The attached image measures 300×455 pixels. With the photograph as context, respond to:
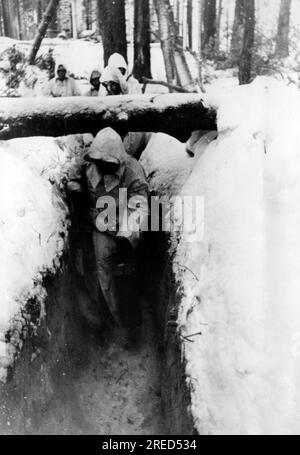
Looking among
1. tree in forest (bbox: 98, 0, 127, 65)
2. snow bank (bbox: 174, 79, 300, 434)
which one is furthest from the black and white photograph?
tree in forest (bbox: 98, 0, 127, 65)

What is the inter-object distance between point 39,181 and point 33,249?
1.19m

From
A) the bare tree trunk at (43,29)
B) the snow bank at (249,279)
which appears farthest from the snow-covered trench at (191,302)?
the bare tree trunk at (43,29)

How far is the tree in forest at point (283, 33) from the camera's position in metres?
12.8

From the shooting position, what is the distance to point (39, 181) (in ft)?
17.6

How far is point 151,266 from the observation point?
19.9ft

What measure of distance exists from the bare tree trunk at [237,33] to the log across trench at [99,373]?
35.3ft

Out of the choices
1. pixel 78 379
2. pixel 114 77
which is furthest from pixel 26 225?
pixel 114 77

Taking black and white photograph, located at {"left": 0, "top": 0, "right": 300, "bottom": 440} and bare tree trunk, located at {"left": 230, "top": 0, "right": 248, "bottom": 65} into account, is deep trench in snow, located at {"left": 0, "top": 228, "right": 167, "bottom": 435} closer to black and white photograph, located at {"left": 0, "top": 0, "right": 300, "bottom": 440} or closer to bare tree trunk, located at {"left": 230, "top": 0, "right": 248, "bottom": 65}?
black and white photograph, located at {"left": 0, "top": 0, "right": 300, "bottom": 440}

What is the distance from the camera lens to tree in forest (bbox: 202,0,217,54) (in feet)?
52.7

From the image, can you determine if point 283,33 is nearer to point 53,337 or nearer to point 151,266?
point 151,266

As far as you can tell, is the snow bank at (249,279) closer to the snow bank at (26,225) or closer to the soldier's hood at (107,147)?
the soldier's hood at (107,147)

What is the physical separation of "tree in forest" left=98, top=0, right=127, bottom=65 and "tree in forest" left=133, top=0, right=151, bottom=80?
1.56 metres

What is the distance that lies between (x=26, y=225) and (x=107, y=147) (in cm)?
141
